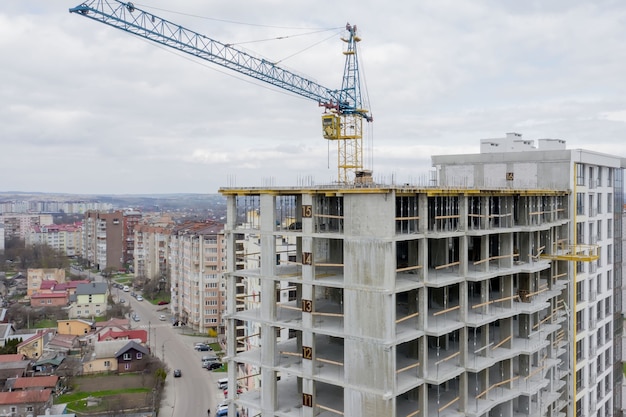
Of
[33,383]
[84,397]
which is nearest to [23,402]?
[33,383]

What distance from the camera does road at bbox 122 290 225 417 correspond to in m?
51.6

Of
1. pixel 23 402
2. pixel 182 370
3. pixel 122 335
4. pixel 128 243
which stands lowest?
pixel 182 370

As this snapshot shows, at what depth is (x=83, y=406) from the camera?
163ft

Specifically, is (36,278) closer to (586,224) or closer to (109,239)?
(109,239)

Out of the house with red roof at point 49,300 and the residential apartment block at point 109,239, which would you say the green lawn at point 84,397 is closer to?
the house with red roof at point 49,300

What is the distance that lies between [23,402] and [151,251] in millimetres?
61590

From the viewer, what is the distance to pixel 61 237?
508 ft

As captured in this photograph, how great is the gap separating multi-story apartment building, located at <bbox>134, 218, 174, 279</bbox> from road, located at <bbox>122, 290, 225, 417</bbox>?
1614 cm

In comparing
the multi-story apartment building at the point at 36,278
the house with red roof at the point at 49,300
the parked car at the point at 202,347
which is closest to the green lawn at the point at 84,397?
the parked car at the point at 202,347

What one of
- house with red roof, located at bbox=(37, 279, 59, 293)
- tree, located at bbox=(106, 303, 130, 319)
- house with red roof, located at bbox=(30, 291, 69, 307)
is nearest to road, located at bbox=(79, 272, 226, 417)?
tree, located at bbox=(106, 303, 130, 319)

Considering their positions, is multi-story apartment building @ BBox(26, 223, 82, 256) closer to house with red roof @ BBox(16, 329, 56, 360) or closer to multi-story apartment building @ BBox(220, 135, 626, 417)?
house with red roof @ BBox(16, 329, 56, 360)

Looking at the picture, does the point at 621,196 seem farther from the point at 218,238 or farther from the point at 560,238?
the point at 218,238

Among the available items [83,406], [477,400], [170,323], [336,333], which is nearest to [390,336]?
[336,333]

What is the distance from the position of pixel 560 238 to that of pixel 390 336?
14.7 m
